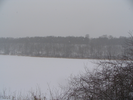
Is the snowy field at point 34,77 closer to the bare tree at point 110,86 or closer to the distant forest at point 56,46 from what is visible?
the bare tree at point 110,86

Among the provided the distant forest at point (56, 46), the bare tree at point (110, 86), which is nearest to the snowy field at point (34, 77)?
the bare tree at point (110, 86)

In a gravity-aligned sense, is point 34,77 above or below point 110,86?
below

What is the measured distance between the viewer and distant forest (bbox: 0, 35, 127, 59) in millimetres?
42197

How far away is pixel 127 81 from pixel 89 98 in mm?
1214

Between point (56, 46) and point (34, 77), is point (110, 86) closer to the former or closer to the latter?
point (34, 77)

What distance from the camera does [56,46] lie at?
169 feet

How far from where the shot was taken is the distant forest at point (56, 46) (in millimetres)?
42197

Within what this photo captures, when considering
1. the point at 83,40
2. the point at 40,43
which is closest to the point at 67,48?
the point at 83,40

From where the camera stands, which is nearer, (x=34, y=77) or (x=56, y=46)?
(x=34, y=77)

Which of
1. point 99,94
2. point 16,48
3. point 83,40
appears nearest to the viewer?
point 99,94

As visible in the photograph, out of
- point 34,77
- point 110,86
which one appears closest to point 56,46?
point 34,77

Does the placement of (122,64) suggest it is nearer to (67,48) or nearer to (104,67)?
(104,67)

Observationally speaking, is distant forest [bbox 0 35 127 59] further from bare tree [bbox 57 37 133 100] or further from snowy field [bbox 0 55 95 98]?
bare tree [bbox 57 37 133 100]

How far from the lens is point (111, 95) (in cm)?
277
